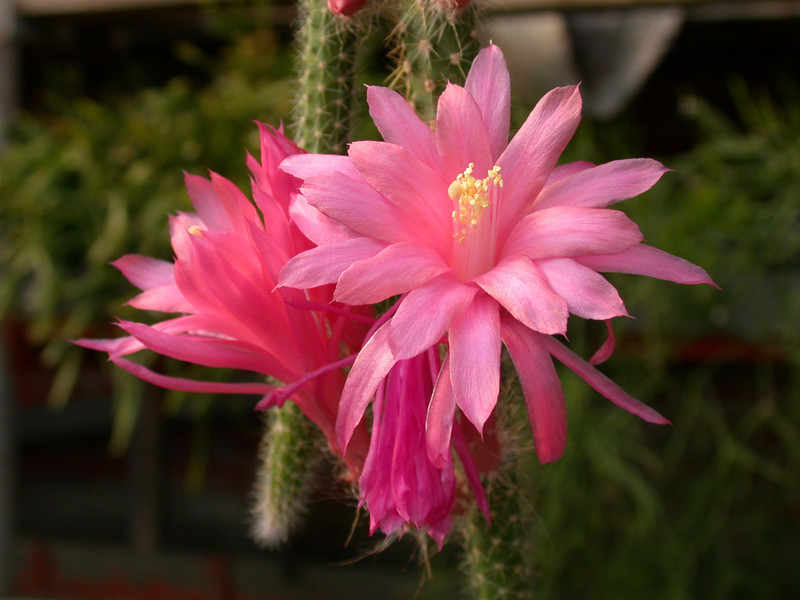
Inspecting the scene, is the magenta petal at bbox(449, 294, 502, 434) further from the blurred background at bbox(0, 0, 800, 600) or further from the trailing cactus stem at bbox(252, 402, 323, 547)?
the blurred background at bbox(0, 0, 800, 600)

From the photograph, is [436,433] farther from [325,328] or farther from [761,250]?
[761,250]

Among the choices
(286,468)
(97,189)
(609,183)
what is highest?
(97,189)

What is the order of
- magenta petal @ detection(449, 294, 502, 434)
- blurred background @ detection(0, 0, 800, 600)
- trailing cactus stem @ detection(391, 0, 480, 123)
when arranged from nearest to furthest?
1. magenta petal @ detection(449, 294, 502, 434)
2. trailing cactus stem @ detection(391, 0, 480, 123)
3. blurred background @ detection(0, 0, 800, 600)

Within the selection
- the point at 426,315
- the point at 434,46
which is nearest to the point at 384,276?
the point at 426,315

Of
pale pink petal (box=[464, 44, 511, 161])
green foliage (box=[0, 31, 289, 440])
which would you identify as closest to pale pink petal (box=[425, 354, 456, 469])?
pale pink petal (box=[464, 44, 511, 161])

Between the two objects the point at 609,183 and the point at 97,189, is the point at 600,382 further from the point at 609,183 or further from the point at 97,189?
the point at 97,189

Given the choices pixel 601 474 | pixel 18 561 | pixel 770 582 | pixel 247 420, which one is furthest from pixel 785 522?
pixel 18 561
